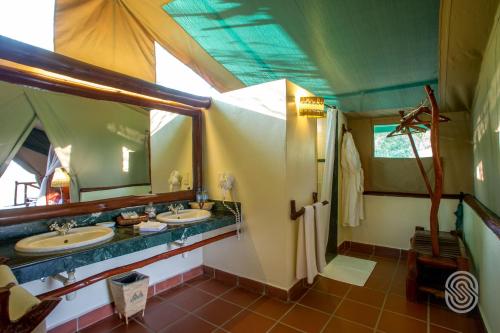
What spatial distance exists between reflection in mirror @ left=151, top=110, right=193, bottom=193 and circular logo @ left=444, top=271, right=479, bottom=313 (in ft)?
8.27

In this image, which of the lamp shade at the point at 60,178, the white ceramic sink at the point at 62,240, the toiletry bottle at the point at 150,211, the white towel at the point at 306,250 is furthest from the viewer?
the white towel at the point at 306,250

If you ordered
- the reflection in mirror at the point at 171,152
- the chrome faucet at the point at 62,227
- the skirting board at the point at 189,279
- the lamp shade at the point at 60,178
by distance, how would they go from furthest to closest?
1. the reflection in mirror at the point at 171,152
2. the skirting board at the point at 189,279
3. the lamp shade at the point at 60,178
4. the chrome faucet at the point at 62,227

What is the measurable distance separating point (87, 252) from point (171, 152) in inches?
55.3

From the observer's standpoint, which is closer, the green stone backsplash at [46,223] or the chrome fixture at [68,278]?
the chrome fixture at [68,278]

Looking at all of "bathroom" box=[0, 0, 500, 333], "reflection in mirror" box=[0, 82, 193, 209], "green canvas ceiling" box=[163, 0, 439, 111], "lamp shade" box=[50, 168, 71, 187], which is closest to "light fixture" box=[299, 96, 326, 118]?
"bathroom" box=[0, 0, 500, 333]

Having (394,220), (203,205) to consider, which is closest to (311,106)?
(203,205)

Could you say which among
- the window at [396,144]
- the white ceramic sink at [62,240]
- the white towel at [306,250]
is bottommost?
the white towel at [306,250]

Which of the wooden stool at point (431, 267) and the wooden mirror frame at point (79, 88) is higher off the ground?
the wooden mirror frame at point (79, 88)

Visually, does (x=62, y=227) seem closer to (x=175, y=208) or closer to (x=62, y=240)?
(x=62, y=240)

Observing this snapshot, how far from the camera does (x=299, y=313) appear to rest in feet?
7.07

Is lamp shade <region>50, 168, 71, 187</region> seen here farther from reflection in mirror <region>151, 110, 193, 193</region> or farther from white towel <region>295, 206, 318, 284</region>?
white towel <region>295, 206, 318, 284</region>

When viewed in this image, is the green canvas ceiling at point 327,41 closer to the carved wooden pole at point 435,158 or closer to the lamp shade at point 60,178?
the carved wooden pole at point 435,158

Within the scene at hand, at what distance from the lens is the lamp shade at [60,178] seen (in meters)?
1.85

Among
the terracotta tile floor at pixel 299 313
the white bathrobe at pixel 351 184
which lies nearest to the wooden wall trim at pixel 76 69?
the terracotta tile floor at pixel 299 313
